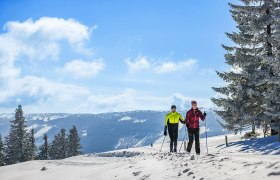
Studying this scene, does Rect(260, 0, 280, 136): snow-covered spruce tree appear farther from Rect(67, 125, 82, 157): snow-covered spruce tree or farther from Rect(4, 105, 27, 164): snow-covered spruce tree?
Rect(67, 125, 82, 157): snow-covered spruce tree

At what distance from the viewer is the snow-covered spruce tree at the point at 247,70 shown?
29.1 meters

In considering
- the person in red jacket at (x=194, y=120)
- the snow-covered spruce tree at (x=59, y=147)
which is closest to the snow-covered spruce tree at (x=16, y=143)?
the snow-covered spruce tree at (x=59, y=147)

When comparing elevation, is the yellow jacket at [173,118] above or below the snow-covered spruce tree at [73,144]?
above

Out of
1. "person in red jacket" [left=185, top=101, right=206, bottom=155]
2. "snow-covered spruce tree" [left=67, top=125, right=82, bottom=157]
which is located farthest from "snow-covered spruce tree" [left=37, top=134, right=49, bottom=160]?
"person in red jacket" [left=185, top=101, right=206, bottom=155]

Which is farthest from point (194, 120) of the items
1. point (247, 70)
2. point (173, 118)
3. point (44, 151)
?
point (44, 151)

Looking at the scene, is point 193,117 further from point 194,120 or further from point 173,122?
point 173,122

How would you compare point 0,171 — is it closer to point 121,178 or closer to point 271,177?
point 121,178

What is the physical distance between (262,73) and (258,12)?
4.87 metres

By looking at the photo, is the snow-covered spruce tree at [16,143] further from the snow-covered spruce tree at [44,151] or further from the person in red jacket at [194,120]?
the person in red jacket at [194,120]

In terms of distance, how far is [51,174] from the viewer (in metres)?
22.9

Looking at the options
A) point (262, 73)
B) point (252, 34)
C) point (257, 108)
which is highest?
point (252, 34)

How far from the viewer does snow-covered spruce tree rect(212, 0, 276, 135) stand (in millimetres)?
29141

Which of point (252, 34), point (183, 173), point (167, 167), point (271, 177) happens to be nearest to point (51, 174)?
point (167, 167)

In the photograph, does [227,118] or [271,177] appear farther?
[227,118]
